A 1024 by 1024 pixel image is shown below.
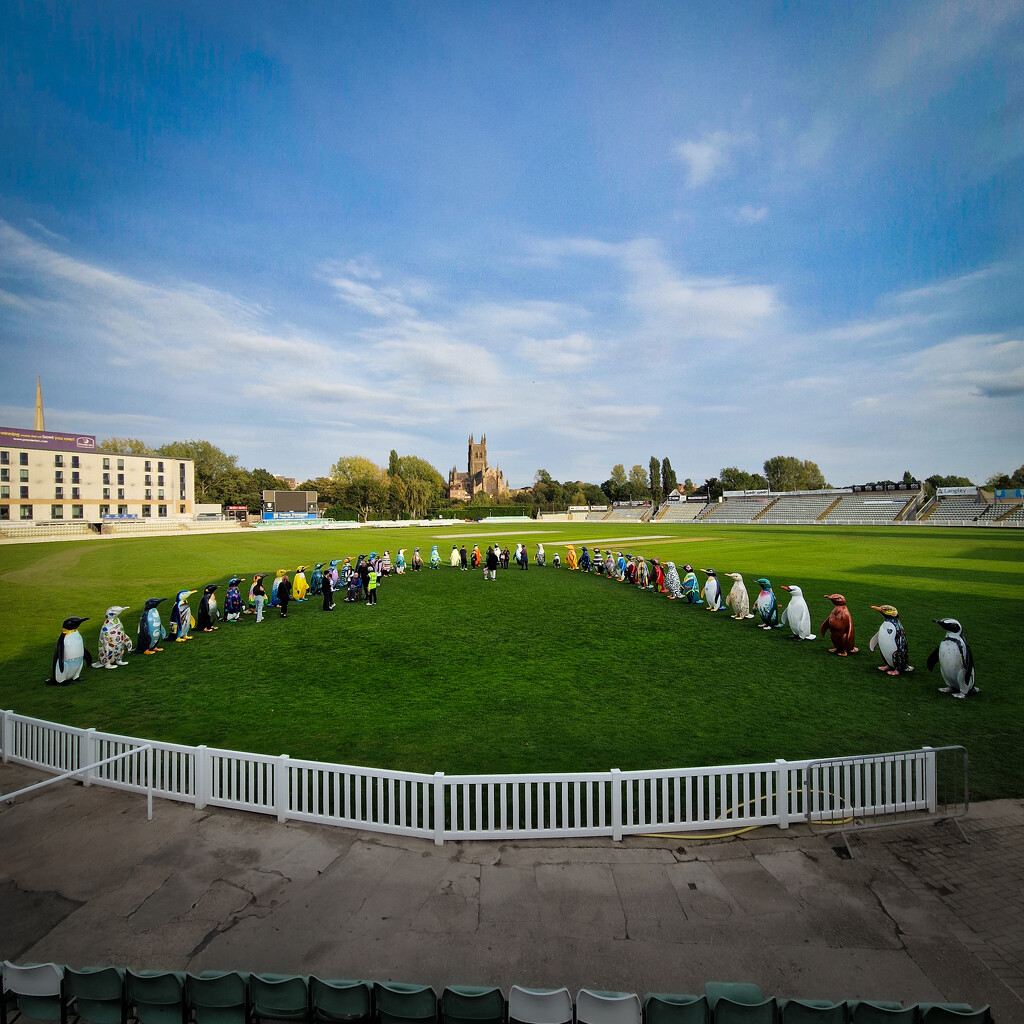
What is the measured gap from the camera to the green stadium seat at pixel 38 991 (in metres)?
3.47

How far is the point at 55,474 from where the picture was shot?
74.6 meters

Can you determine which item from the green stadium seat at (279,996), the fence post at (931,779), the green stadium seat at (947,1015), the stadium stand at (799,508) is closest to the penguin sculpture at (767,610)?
the fence post at (931,779)

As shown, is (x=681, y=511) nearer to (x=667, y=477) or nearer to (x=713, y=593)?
(x=667, y=477)

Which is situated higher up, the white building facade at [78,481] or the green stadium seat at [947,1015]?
the white building facade at [78,481]

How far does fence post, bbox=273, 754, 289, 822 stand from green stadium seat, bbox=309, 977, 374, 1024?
118 inches

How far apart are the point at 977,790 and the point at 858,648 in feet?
24.1

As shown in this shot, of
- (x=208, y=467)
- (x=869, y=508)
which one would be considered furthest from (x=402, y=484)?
(x=869, y=508)

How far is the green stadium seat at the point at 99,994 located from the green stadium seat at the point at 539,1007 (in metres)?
2.52

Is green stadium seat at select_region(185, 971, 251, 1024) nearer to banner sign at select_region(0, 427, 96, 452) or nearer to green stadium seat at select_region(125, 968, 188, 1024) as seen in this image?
green stadium seat at select_region(125, 968, 188, 1024)

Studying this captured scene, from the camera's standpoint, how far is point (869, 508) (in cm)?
7875

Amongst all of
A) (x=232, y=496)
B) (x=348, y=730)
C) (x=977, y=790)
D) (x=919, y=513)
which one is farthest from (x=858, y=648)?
(x=232, y=496)

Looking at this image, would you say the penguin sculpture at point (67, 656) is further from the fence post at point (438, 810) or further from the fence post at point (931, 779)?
the fence post at point (931, 779)

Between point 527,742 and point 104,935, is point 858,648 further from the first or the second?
point 104,935

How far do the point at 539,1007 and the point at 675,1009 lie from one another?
2.66ft
